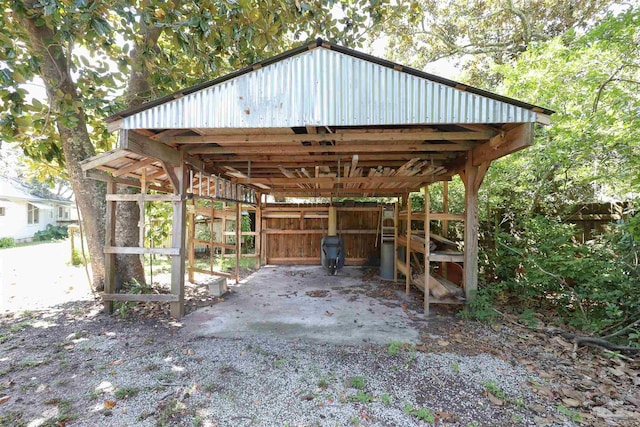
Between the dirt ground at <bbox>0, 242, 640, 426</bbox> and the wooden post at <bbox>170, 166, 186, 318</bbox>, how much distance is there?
0.32m

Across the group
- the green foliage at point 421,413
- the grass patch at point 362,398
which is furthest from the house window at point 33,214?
the green foliage at point 421,413

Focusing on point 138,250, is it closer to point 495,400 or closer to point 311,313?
point 311,313

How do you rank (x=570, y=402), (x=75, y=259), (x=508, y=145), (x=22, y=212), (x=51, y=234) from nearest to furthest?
(x=570, y=402)
(x=508, y=145)
(x=75, y=259)
(x=22, y=212)
(x=51, y=234)

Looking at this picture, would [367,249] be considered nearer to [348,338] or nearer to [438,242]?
[438,242]

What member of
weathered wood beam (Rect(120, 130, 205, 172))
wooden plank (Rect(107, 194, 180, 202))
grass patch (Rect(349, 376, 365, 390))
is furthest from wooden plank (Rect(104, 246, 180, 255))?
grass patch (Rect(349, 376, 365, 390))

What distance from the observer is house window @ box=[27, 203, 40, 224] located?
1619cm

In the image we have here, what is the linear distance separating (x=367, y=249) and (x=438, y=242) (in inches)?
152

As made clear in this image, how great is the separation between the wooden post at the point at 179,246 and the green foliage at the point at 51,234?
59.3 feet

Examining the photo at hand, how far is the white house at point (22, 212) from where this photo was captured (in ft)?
46.6

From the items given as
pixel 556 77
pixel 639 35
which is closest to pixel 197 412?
pixel 556 77

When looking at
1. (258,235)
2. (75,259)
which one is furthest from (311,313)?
(75,259)

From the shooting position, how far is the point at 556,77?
4.53 metres

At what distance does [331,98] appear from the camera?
10.2ft

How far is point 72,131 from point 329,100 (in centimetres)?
447
